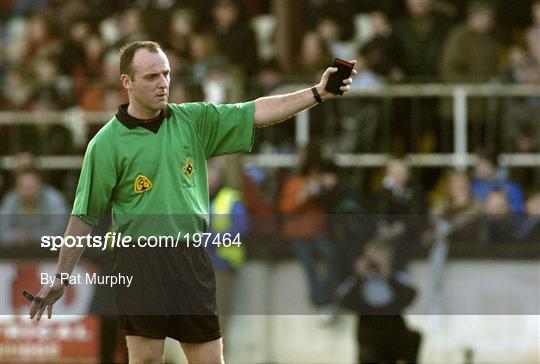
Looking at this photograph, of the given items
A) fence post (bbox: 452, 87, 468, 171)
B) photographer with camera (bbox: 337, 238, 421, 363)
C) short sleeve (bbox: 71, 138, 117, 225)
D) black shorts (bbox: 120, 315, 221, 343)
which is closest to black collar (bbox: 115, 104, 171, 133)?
short sleeve (bbox: 71, 138, 117, 225)

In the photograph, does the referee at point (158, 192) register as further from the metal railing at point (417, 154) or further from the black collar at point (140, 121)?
the metal railing at point (417, 154)

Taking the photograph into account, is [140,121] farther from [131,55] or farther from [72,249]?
[72,249]

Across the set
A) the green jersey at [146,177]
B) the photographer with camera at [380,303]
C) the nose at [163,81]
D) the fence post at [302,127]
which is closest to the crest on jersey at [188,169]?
the green jersey at [146,177]

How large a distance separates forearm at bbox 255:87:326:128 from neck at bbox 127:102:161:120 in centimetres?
56

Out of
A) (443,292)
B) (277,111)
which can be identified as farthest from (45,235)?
(277,111)

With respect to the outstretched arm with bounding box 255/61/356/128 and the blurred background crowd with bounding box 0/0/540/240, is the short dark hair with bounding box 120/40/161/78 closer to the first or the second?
the outstretched arm with bounding box 255/61/356/128

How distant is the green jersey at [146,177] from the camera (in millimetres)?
7805

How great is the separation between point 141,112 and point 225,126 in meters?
0.48

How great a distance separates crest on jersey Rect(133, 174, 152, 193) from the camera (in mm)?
7820

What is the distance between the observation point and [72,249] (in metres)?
7.95

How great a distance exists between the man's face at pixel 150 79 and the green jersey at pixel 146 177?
0.49 feet

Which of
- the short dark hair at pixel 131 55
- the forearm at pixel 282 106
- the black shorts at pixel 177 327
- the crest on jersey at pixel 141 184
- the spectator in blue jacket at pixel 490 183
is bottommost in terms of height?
the black shorts at pixel 177 327

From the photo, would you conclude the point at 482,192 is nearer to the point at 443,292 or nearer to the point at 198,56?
the point at 443,292

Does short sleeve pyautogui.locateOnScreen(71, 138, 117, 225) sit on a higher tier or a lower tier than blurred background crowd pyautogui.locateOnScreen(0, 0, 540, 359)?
lower
